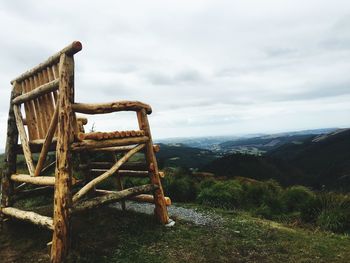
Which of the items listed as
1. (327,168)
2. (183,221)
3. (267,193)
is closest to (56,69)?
(183,221)

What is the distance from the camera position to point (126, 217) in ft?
20.2

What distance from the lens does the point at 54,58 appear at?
454cm

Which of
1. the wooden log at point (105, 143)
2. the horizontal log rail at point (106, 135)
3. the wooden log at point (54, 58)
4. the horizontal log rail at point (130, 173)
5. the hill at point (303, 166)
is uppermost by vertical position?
the wooden log at point (54, 58)

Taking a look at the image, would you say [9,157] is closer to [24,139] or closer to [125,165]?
[24,139]

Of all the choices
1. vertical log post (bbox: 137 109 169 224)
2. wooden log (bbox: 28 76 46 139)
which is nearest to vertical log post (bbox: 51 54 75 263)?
wooden log (bbox: 28 76 46 139)

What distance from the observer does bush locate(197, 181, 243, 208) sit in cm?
812

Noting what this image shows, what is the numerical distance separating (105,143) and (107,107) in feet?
1.69

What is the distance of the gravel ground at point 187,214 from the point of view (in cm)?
626

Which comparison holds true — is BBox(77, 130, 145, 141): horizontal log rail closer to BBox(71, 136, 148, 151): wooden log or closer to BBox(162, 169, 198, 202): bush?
BBox(71, 136, 148, 151): wooden log

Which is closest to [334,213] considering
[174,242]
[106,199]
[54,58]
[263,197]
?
[263,197]

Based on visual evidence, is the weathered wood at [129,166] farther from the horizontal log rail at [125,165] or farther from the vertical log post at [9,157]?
the vertical log post at [9,157]

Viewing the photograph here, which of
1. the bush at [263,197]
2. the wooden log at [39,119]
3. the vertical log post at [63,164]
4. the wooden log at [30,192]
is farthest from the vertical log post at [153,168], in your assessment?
the bush at [263,197]

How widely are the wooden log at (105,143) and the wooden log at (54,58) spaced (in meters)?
1.19

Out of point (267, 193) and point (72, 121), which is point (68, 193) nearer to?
point (72, 121)
